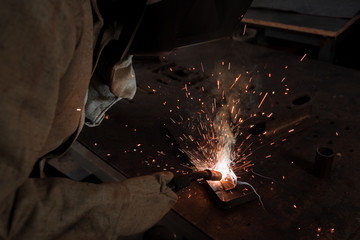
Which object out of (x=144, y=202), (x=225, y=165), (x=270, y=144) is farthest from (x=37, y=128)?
(x=270, y=144)

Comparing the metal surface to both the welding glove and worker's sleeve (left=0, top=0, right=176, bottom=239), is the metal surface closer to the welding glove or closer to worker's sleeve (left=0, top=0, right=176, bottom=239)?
the welding glove

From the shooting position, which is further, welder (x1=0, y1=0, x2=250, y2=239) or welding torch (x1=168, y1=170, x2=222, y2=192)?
welding torch (x1=168, y1=170, x2=222, y2=192)

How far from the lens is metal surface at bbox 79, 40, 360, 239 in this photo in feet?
4.07

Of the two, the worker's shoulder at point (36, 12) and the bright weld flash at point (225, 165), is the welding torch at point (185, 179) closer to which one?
the bright weld flash at point (225, 165)

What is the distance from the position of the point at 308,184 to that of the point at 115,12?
1.07m

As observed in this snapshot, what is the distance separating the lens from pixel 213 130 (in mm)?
1754

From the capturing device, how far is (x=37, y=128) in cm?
87

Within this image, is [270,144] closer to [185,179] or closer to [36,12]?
[185,179]


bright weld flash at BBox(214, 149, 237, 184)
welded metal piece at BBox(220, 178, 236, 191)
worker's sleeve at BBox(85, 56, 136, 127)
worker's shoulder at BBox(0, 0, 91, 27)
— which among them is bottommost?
bright weld flash at BBox(214, 149, 237, 184)

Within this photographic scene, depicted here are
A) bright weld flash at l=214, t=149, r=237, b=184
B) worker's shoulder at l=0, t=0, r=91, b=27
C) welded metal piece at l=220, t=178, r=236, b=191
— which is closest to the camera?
A: worker's shoulder at l=0, t=0, r=91, b=27

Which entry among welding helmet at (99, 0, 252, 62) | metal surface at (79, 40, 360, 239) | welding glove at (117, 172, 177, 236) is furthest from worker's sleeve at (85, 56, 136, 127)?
welding glove at (117, 172, 177, 236)

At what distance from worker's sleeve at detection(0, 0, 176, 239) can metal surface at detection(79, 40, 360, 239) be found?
0.40 m

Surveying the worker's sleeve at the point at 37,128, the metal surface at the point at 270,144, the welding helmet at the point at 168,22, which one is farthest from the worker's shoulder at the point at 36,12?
the metal surface at the point at 270,144

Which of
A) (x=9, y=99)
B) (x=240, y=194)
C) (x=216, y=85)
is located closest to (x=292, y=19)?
(x=216, y=85)
